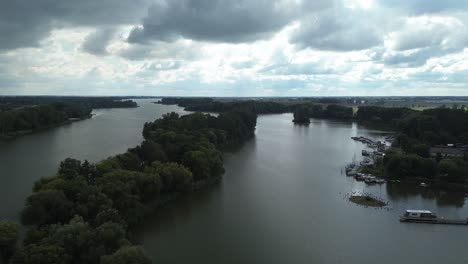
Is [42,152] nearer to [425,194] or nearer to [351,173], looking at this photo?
[351,173]

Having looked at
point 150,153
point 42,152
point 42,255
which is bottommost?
point 42,152

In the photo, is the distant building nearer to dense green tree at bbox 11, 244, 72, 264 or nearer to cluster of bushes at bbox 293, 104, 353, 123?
dense green tree at bbox 11, 244, 72, 264

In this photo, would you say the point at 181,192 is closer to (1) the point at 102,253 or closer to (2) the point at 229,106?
(1) the point at 102,253

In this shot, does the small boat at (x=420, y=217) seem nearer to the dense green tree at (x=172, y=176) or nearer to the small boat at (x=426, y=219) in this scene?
the small boat at (x=426, y=219)

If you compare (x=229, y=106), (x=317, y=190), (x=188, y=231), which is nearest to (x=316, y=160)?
(x=317, y=190)

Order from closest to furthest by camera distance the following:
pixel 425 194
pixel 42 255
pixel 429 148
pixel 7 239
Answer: pixel 42 255
pixel 7 239
pixel 425 194
pixel 429 148

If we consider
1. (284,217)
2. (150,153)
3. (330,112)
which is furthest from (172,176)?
(330,112)

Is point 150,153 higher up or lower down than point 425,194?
higher up
